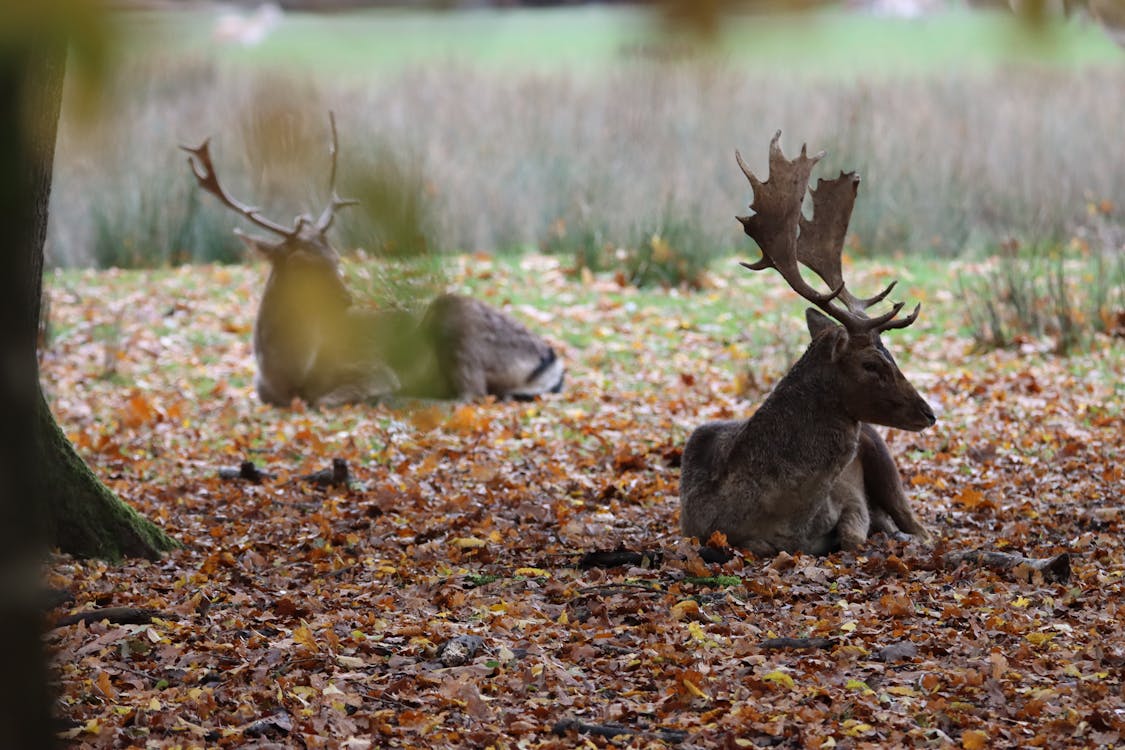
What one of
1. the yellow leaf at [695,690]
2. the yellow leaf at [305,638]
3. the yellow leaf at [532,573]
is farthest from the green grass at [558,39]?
the yellow leaf at [532,573]

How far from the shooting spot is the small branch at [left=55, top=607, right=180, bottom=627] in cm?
463

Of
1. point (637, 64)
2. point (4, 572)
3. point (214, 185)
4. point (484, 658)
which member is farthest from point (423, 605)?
point (214, 185)

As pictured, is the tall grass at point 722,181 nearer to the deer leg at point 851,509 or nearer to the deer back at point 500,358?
the deer back at point 500,358

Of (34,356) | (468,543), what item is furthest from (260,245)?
(34,356)

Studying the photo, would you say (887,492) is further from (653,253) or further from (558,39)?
(653,253)

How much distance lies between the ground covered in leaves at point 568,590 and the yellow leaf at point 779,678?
0.4 inches

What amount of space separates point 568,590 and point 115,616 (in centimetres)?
167

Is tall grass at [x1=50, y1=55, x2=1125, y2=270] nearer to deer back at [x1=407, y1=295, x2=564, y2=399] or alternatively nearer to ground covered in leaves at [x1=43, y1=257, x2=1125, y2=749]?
deer back at [x1=407, y1=295, x2=564, y2=399]

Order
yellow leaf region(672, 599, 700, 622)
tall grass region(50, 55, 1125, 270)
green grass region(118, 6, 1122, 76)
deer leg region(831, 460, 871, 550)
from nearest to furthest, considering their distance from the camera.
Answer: green grass region(118, 6, 1122, 76) → yellow leaf region(672, 599, 700, 622) → deer leg region(831, 460, 871, 550) → tall grass region(50, 55, 1125, 270)

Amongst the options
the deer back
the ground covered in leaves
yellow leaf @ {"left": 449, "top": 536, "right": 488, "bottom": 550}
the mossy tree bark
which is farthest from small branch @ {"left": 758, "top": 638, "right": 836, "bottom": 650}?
the deer back

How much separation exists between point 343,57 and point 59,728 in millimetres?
3105

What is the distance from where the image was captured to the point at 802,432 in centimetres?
607

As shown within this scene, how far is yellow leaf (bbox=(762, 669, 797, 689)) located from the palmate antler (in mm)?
2247

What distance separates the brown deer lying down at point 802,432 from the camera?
6016 mm
